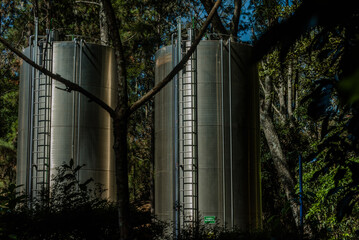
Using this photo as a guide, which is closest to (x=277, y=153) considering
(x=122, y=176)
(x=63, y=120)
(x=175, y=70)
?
(x=63, y=120)

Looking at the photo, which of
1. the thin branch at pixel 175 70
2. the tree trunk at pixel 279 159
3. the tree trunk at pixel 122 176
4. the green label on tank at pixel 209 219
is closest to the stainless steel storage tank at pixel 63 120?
the green label on tank at pixel 209 219

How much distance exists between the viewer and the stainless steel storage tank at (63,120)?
57.8 ft

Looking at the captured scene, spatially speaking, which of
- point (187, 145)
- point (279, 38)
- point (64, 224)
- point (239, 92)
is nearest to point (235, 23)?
point (239, 92)

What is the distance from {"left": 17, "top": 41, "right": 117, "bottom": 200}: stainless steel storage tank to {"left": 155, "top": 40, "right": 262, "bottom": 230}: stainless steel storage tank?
2813 mm

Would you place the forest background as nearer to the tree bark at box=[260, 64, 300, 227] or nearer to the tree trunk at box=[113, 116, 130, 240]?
the tree bark at box=[260, 64, 300, 227]

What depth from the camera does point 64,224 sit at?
772cm

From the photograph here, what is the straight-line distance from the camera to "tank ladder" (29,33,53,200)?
687 inches

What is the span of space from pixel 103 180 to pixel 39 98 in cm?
376

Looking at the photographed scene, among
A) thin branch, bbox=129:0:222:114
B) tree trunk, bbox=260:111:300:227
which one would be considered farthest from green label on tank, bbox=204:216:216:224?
thin branch, bbox=129:0:222:114

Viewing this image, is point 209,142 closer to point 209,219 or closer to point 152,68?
point 209,219

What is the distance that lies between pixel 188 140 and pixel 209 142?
66cm

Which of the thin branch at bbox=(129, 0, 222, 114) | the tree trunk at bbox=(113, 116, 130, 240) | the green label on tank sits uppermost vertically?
the thin branch at bbox=(129, 0, 222, 114)

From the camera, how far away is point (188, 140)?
52.1 feet

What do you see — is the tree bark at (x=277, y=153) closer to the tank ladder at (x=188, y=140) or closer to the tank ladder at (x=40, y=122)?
the tank ladder at (x=188, y=140)
